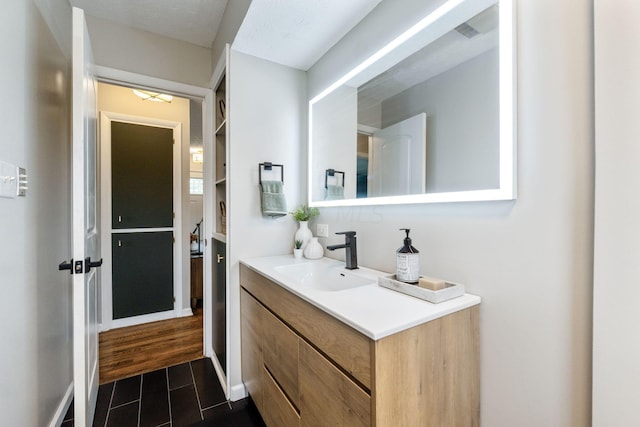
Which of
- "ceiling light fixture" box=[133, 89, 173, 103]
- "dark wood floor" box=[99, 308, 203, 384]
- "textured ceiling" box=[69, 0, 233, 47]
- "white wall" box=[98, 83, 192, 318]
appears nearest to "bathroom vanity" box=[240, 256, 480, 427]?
"dark wood floor" box=[99, 308, 203, 384]

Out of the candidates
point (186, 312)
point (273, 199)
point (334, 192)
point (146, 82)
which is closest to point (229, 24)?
point (146, 82)

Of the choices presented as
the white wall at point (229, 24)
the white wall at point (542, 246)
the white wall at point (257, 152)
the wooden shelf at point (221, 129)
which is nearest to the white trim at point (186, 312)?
the white wall at point (257, 152)

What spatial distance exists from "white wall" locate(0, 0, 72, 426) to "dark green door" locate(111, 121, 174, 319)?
1073 millimetres

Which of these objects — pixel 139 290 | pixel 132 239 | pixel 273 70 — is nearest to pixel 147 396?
pixel 139 290

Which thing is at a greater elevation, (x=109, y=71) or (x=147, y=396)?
(x=109, y=71)

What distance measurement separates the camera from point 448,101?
1.11m

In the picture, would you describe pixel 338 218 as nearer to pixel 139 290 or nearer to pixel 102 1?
pixel 102 1

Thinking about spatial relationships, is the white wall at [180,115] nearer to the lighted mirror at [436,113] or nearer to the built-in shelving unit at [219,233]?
the built-in shelving unit at [219,233]

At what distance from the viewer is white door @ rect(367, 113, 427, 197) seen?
1.22 m

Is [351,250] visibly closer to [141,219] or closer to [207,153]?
[207,153]

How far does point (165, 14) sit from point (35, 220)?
1.53 metres

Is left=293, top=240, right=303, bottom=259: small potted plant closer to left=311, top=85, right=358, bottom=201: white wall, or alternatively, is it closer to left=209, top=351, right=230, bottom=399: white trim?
left=311, top=85, right=358, bottom=201: white wall

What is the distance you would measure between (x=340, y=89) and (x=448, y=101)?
0.81m

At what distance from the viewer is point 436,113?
116 centimetres
